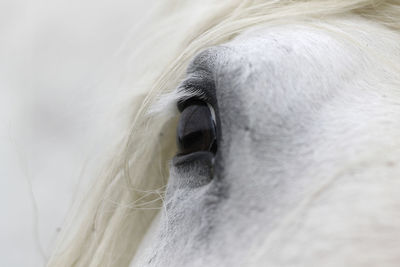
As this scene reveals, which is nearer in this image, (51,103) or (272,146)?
(272,146)

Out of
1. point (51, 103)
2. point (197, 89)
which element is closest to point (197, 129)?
point (197, 89)

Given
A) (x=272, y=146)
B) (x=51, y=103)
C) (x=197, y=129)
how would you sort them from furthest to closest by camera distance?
(x=51, y=103) < (x=197, y=129) < (x=272, y=146)

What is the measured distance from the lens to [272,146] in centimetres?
67

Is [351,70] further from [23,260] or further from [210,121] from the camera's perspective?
[23,260]

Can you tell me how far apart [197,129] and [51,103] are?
0.44 meters

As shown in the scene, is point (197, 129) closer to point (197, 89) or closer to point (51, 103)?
point (197, 89)

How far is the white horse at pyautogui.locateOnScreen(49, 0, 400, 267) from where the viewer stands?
1.89 ft

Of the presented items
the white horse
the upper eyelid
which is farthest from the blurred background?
the upper eyelid

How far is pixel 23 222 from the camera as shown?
1.07m

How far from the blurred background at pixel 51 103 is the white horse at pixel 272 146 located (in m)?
0.13

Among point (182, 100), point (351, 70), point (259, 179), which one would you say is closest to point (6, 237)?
point (182, 100)

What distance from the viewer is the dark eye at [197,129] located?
0.78 meters

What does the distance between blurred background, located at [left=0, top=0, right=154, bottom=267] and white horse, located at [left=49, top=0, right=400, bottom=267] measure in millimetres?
126

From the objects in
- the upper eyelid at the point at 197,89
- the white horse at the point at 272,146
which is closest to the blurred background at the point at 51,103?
the white horse at the point at 272,146
